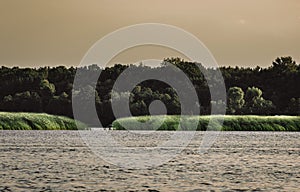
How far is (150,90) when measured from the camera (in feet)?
437

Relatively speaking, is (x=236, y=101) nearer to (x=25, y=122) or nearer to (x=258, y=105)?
(x=258, y=105)

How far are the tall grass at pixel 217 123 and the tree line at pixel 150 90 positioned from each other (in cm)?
3210

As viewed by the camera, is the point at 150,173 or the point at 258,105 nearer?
the point at 150,173

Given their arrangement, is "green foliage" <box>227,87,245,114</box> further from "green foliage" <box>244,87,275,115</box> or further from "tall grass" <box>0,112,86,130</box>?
"tall grass" <box>0,112,86,130</box>

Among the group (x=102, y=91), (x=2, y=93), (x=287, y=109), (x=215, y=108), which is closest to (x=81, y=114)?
(x=102, y=91)

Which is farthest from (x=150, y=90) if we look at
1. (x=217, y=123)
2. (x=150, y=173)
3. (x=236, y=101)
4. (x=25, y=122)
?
(x=150, y=173)

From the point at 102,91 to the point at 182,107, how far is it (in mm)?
17354

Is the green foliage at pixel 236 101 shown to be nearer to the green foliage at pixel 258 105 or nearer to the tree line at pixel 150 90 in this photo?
the tree line at pixel 150 90

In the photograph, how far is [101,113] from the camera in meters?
Result: 129

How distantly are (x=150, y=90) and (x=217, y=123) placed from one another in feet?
155

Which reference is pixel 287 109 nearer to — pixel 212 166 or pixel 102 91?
pixel 102 91

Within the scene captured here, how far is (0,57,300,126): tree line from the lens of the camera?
128 meters

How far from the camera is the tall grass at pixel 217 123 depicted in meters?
86.4

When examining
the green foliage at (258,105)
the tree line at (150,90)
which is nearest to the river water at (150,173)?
the tree line at (150,90)
